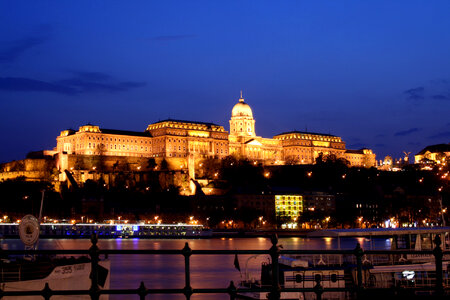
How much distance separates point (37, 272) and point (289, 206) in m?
85.9

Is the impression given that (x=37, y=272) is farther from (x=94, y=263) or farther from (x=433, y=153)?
(x=433, y=153)

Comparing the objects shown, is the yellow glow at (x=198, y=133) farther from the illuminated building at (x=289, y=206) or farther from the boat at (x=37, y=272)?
the boat at (x=37, y=272)

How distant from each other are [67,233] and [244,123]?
69.7 m

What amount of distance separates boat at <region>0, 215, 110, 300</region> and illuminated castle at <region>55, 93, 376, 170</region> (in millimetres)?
86135

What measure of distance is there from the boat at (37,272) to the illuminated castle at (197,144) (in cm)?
8614

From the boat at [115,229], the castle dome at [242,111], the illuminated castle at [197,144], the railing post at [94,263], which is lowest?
the railing post at [94,263]

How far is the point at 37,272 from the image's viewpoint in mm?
18484

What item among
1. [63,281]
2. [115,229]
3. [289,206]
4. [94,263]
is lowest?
[63,281]

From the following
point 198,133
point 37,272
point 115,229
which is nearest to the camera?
point 37,272

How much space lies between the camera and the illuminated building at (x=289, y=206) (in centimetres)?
10100

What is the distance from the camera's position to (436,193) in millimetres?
104125

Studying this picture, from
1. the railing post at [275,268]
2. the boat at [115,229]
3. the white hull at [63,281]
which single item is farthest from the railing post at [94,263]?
the boat at [115,229]

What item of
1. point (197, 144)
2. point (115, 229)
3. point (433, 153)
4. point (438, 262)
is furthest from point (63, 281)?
point (433, 153)

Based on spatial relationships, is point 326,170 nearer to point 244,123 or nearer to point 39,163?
point 244,123
